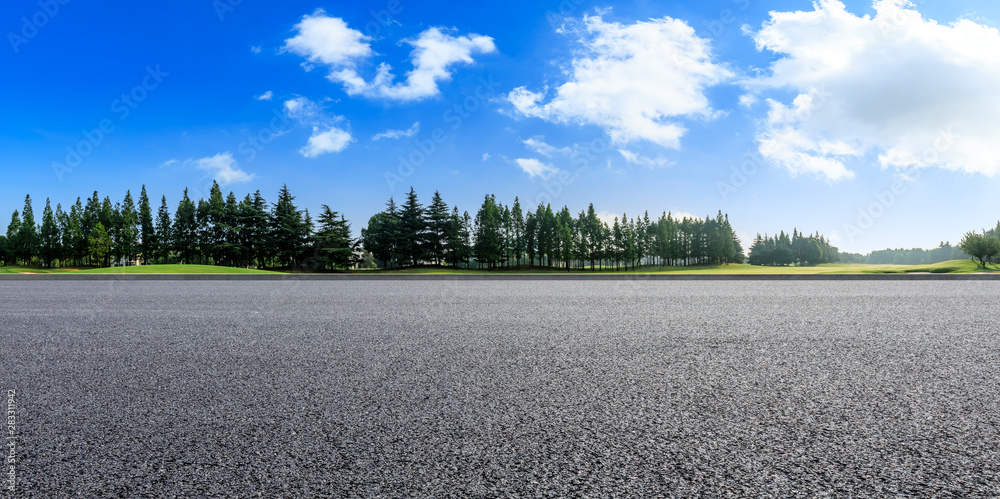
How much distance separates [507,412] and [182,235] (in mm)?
76510

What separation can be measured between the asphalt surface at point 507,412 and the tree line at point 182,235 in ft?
168

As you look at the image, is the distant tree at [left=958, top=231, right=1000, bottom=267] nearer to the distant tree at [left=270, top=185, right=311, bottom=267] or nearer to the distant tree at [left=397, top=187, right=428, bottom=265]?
the distant tree at [left=397, top=187, right=428, bottom=265]

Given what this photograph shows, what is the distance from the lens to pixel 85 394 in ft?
13.1

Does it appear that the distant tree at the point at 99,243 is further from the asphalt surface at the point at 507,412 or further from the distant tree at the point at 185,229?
the asphalt surface at the point at 507,412

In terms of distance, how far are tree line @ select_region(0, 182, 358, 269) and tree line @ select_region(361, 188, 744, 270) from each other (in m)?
5.86

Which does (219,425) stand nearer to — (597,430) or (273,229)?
(597,430)

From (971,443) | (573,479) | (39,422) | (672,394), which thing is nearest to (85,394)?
(39,422)

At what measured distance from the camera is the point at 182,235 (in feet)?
216

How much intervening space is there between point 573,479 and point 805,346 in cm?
482

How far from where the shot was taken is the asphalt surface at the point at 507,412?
2477 millimetres

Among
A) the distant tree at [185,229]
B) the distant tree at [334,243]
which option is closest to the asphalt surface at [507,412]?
the distant tree at [334,243]

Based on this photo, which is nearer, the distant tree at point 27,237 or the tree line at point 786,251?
the distant tree at point 27,237

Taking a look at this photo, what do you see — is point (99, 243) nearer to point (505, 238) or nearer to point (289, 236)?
point (289, 236)

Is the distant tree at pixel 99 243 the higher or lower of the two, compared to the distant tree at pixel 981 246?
higher
